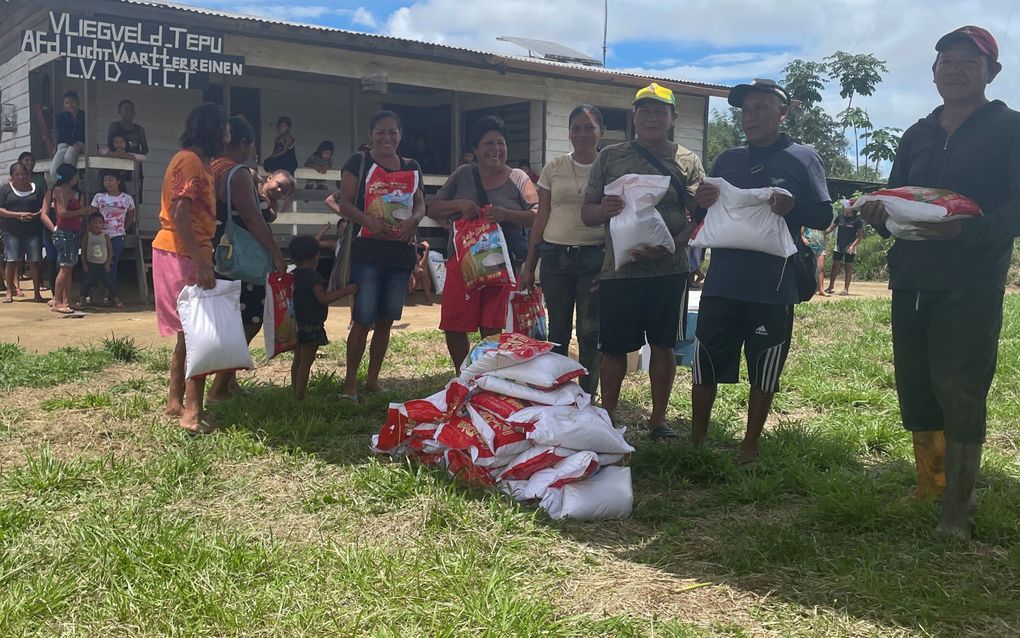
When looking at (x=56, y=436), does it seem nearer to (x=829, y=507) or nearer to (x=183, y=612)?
(x=183, y=612)

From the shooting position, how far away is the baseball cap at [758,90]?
439 centimetres

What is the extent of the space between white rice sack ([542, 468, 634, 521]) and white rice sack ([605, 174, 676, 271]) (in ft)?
4.29

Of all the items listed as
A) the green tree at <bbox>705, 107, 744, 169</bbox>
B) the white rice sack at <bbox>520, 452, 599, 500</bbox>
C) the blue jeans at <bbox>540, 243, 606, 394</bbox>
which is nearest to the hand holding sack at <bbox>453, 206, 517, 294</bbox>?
the blue jeans at <bbox>540, 243, 606, 394</bbox>

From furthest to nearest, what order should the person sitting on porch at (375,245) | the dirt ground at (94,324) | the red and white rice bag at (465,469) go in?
the dirt ground at (94,324) < the person sitting on porch at (375,245) < the red and white rice bag at (465,469)

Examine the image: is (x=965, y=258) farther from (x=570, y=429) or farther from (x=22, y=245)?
(x=22, y=245)

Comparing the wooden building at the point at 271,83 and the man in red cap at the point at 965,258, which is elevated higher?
the wooden building at the point at 271,83

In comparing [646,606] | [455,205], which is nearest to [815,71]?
[455,205]

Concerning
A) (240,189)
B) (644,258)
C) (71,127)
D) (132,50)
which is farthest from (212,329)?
(71,127)

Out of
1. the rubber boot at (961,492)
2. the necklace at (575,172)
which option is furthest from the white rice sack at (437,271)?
the rubber boot at (961,492)

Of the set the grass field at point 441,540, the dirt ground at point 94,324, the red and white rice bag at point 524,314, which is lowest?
the grass field at point 441,540

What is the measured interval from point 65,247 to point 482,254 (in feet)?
22.5

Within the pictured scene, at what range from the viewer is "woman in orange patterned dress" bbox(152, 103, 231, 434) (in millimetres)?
4848

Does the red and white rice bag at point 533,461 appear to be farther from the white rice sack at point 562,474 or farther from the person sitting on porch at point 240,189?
the person sitting on porch at point 240,189

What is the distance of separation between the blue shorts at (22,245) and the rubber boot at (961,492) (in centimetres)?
1057
